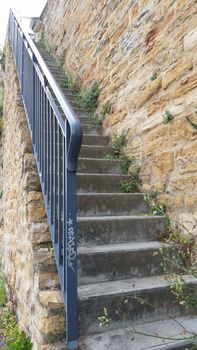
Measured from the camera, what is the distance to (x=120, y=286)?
2.15 meters

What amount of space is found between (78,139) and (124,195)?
1.36 metres

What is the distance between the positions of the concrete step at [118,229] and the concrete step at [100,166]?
32.8 inches

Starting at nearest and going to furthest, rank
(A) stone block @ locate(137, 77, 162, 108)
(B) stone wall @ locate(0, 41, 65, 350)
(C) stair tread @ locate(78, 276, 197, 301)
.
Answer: (B) stone wall @ locate(0, 41, 65, 350), (C) stair tread @ locate(78, 276, 197, 301), (A) stone block @ locate(137, 77, 162, 108)

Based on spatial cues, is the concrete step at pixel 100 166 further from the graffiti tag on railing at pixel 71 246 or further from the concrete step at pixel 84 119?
the graffiti tag on railing at pixel 71 246

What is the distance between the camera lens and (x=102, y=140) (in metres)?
4.01

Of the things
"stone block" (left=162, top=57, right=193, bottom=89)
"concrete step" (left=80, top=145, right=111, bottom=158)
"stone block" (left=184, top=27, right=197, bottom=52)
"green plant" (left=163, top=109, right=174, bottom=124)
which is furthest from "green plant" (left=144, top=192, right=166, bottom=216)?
"stone block" (left=184, top=27, right=197, bottom=52)

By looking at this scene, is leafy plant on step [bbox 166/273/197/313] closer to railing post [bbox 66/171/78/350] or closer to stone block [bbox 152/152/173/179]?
railing post [bbox 66/171/78/350]

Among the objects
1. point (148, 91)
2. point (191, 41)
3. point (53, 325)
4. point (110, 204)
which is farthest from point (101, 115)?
point (53, 325)

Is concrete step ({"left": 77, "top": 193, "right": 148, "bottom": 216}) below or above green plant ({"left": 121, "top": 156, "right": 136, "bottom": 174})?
below

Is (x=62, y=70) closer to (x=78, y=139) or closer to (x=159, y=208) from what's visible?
(x=159, y=208)

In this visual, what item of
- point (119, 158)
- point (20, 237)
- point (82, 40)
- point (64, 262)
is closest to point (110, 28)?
point (82, 40)

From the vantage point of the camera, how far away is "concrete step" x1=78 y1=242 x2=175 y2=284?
220 centimetres

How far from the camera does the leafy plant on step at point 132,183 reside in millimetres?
3258

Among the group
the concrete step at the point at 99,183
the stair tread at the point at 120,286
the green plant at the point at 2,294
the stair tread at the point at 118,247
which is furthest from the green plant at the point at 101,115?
the stair tread at the point at 120,286
